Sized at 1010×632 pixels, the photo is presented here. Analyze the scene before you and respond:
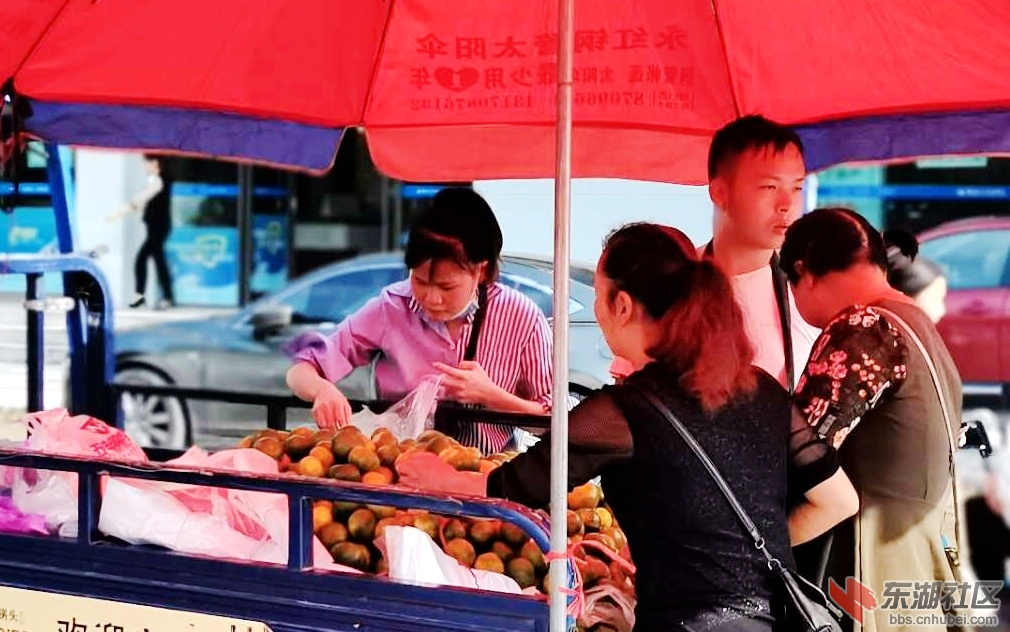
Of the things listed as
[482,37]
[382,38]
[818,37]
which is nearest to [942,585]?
[818,37]

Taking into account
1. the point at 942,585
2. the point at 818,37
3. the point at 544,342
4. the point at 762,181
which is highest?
the point at 818,37

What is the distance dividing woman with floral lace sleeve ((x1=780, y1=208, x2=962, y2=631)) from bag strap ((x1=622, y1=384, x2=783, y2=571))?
501 mm

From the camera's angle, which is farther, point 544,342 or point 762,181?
point 544,342

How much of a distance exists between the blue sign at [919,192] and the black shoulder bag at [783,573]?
586 centimetres

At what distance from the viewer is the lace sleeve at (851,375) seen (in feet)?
8.70

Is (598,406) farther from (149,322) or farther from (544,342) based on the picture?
(149,322)

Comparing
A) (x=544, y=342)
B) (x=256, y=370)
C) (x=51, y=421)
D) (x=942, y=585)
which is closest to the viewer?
(x=942, y=585)

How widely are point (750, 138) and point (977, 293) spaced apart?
5.22 meters

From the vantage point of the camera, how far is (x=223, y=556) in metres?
2.52

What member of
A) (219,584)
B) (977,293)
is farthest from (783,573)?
(977,293)

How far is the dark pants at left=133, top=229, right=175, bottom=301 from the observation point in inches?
432

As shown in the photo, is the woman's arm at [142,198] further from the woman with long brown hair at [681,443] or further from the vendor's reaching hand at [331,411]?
the woman with long brown hair at [681,443]

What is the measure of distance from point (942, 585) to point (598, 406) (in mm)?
1117

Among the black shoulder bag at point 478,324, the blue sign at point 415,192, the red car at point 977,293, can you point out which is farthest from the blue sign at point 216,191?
the black shoulder bag at point 478,324
